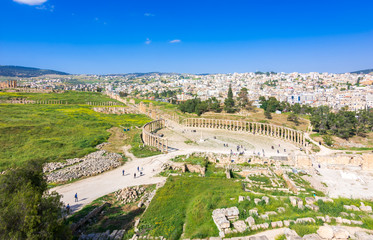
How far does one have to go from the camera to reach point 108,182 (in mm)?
27125

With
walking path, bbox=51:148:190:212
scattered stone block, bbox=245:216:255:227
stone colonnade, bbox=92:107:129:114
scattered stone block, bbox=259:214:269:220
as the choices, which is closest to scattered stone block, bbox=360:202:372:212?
scattered stone block, bbox=259:214:269:220

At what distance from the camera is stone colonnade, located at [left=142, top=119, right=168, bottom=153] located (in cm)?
4281

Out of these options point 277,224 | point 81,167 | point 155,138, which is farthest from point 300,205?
point 155,138

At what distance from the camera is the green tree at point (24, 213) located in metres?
10.6

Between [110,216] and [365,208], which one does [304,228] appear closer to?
[365,208]

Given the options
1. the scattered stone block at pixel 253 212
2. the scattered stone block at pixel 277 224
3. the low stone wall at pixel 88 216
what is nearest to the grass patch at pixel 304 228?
the scattered stone block at pixel 277 224

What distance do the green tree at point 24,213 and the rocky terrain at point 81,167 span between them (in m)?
14.9

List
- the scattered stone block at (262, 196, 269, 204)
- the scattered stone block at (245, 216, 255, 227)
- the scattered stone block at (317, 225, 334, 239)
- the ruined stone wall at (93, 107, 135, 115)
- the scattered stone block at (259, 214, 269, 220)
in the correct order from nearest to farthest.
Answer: the scattered stone block at (317, 225, 334, 239)
the scattered stone block at (245, 216, 255, 227)
the scattered stone block at (259, 214, 269, 220)
the scattered stone block at (262, 196, 269, 204)
the ruined stone wall at (93, 107, 135, 115)

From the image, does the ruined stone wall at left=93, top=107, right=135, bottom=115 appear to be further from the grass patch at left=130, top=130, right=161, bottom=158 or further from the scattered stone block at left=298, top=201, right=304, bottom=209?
the scattered stone block at left=298, top=201, right=304, bottom=209

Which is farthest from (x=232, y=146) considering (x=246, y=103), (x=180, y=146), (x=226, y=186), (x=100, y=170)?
(x=246, y=103)

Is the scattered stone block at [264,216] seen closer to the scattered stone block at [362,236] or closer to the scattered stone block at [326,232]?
the scattered stone block at [326,232]

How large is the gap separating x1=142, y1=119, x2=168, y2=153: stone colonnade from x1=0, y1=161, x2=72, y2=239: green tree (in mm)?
27780

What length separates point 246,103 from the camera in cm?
8650

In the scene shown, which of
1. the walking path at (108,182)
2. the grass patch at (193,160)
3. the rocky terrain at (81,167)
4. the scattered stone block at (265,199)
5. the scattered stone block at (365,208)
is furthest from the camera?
the grass patch at (193,160)
